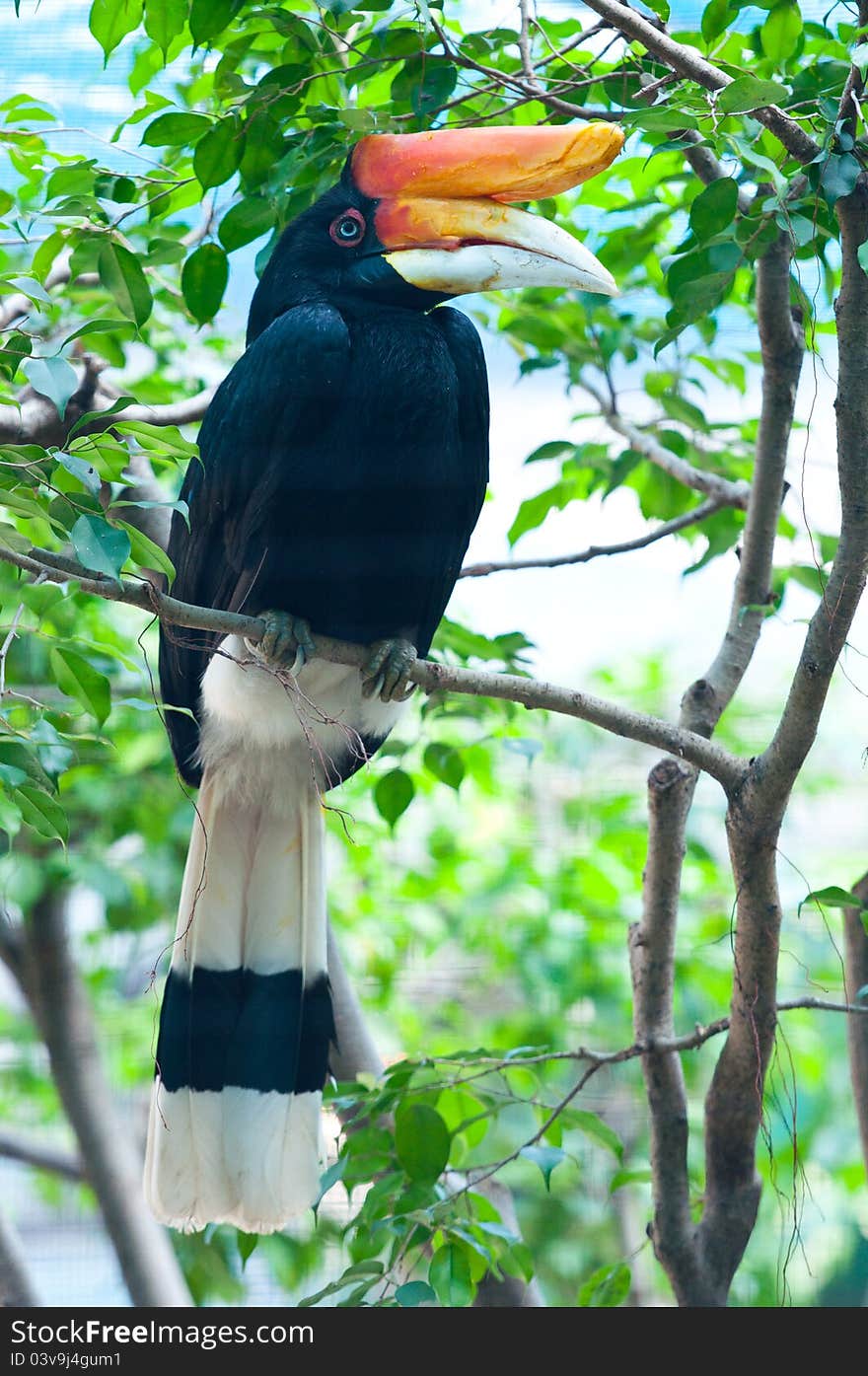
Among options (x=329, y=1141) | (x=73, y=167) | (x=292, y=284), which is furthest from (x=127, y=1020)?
(x=73, y=167)

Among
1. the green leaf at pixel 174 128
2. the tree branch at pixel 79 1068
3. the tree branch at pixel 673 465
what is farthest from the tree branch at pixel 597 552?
the tree branch at pixel 79 1068

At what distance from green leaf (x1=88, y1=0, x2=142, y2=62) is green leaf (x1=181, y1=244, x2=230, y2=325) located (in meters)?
0.16

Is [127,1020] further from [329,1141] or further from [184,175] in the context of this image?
[184,175]

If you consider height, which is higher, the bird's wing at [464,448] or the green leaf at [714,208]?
the bird's wing at [464,448]

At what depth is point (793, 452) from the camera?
134cm

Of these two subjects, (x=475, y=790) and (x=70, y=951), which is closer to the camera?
(x=70, y=951)

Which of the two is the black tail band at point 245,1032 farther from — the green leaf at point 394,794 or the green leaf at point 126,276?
the green leaf at point 126,276

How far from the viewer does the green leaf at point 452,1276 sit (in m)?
0.91

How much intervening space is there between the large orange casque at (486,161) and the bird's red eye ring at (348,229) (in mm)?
25

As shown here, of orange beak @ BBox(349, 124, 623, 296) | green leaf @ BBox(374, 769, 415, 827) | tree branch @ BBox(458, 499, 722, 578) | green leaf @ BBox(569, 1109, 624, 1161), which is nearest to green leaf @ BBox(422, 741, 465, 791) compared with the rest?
green leaf @ BBox(374, 769, 415, 827)

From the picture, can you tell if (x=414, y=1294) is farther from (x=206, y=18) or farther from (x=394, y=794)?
(x=206, y=18)

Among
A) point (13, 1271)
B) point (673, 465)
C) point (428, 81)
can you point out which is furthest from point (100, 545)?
point (13, 1271)

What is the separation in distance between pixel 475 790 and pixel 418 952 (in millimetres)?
311
